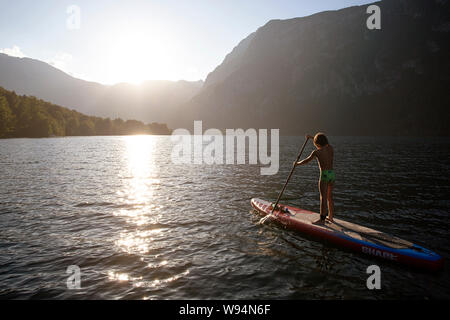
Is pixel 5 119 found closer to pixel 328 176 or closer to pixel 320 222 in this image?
pixel 320 222

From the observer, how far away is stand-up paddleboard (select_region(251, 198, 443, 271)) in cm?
879

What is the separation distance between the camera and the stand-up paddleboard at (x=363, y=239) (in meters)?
8.79

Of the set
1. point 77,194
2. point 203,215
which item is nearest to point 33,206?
point 77,194

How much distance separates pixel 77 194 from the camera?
19922 mm

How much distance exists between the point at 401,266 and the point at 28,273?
13208 mm

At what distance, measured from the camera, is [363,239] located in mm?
10188

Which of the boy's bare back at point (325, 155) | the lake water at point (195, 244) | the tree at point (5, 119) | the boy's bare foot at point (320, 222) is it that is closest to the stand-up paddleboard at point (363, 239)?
the boy's bare foot at point (320, 222)
